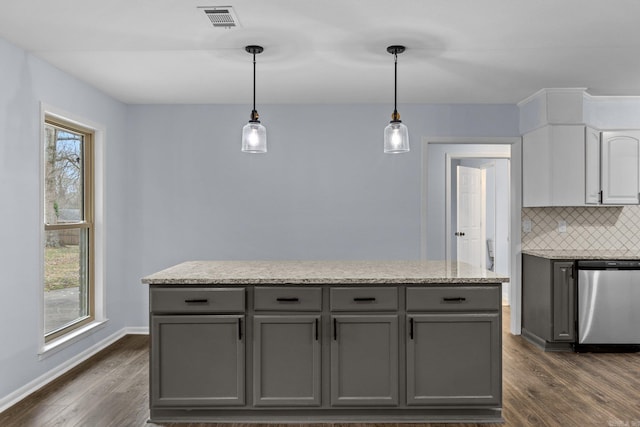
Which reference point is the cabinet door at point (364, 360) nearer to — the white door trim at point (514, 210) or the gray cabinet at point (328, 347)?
the gray cabinet at point (328, 347)

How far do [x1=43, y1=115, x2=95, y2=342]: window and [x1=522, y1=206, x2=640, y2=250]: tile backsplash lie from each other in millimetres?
4340

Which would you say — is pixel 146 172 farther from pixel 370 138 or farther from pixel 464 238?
pixel 464 238

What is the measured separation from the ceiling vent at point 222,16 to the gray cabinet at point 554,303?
3.39m

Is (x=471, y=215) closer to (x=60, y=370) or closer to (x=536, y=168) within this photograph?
(x=536, y=168)

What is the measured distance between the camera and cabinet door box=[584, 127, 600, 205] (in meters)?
4.60

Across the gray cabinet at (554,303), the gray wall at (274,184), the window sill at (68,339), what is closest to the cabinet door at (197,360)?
the window sill at (68,339)

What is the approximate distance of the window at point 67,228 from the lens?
390cm

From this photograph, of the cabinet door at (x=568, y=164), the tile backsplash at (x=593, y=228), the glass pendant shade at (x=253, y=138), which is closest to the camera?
the glass pendant shade at (x=253, y=138)

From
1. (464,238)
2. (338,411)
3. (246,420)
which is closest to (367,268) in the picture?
(338,411)

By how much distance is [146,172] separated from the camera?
5.13m

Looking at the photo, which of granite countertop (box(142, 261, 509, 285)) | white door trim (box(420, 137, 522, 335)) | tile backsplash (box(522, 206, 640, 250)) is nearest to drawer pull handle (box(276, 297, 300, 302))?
granite countertop (box(142, 261, 509, 285))

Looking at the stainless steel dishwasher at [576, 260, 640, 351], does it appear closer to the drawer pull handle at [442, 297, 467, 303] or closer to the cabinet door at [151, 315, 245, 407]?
the drawer pull handle at [442, 297, 467, 303]

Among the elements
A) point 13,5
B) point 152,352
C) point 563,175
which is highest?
point 13,5

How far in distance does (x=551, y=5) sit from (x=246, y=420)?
294 cm
